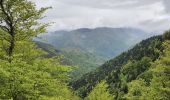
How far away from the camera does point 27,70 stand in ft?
70.0

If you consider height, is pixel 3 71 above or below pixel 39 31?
below

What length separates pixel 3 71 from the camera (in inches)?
725

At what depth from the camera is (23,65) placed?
69.7 feet

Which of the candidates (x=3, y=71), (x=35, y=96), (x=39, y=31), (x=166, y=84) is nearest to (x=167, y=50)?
(x=166, y=84)

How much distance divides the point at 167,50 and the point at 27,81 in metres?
22.7

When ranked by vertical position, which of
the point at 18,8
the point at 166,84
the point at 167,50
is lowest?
the point at 166,84

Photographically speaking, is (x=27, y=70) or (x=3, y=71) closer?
(x=3, y=71)

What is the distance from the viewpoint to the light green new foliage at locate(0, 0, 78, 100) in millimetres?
20172

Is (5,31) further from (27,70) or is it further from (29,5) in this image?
(27,70)

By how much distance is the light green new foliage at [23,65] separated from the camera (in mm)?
20172

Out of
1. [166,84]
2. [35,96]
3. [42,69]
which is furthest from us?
[166,84]

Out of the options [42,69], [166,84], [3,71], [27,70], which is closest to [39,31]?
[42,69]

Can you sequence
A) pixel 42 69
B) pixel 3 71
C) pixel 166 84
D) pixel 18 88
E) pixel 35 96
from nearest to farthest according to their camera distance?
pixel 3 71 < pixel 18 88 < pixel 35 96 < pixel 42 69 < pixel 166 84

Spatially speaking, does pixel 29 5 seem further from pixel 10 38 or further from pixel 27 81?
pixel 27 81
